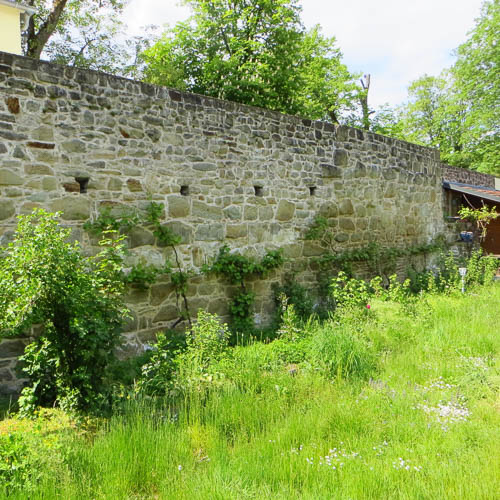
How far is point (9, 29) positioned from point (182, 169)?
8.98 m

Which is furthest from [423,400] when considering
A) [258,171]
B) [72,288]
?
[258,171]

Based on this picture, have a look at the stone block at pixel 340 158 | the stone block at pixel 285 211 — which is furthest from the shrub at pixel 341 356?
the stone block at pixel 340 158

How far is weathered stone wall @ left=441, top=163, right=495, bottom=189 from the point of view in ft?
43.5

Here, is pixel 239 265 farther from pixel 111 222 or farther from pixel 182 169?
pixel 111 222

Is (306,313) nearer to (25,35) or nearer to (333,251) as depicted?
(333,251)

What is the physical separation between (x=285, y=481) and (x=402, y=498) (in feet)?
2.29

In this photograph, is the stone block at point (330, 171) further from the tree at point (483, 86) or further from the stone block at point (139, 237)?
the tree at point (483, 86)

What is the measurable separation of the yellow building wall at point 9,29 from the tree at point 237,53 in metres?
4.27

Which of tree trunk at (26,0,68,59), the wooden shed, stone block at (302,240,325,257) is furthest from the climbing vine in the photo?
tree trunk at (26,0,68,59)

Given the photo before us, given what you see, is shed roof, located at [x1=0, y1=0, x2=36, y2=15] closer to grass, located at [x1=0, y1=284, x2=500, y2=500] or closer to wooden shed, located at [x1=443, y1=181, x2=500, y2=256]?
grass, located at [x1=0, y1=284, x2=500, y2=500]


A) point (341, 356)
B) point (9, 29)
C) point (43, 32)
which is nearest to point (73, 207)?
point (341, 356)

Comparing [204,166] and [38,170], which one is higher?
[204,166]

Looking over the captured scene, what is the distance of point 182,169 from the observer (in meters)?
5.60

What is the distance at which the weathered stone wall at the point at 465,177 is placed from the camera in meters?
13.3
